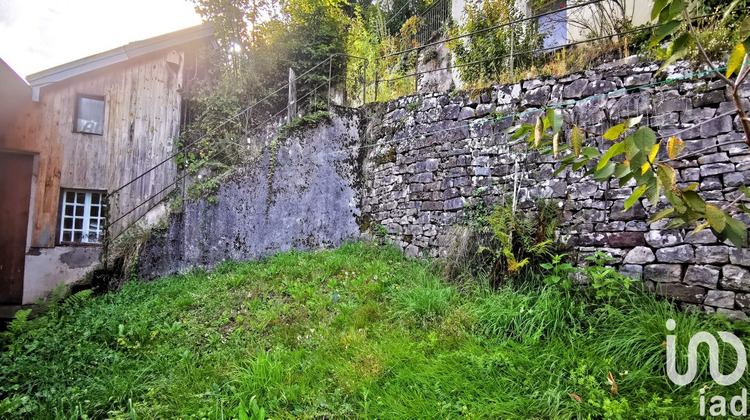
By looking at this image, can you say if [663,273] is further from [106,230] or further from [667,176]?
[106,230]

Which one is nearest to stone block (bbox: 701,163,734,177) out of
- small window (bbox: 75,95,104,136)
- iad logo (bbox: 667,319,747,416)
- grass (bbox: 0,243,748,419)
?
grass (bbox: 0,243,748,419)

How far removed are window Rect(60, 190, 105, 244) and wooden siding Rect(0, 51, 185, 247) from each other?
16 centimetres

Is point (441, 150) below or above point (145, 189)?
above

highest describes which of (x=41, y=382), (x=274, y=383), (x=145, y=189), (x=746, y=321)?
(x=145, y=189)

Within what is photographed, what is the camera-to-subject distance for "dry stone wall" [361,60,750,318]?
11.2 feet

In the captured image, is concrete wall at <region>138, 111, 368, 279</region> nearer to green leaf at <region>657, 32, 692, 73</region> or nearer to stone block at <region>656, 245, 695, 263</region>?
stone block at <region>656, 245, 695, 263</region>

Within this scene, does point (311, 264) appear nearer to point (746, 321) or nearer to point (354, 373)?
point (354, 373)

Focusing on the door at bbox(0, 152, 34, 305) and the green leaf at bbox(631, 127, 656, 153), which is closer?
the green leaf at bbox(631, 127, 656, 153)

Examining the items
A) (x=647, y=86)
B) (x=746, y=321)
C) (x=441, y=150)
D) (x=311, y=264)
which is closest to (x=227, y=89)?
(x=311, y=264)

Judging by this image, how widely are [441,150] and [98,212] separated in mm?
7339

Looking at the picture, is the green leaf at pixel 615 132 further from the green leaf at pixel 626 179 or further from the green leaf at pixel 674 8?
the green leaf at pixel 674 8

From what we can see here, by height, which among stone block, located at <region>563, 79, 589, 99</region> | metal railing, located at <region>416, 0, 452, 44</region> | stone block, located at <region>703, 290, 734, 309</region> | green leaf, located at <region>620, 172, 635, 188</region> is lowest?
stone block, located at <region>703, 290, 734, 309</region>

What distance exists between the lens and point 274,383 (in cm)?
315

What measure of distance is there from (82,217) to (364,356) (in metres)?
7.40
